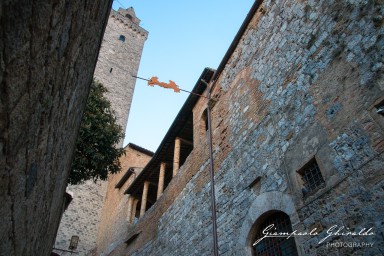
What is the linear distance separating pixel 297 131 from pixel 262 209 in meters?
1.35

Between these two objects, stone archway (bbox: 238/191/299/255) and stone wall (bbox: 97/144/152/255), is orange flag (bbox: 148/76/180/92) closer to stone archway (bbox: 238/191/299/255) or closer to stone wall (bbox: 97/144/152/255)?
stone wall (bbox: 97/144/152/255)

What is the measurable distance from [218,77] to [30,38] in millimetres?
7647

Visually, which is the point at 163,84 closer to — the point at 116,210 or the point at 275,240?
the point at 275,240

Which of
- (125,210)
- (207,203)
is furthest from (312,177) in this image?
(125,210)

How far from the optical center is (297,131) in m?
4.56

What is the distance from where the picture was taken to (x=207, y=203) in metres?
6.95

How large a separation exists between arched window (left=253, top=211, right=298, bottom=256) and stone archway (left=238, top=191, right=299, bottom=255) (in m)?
0.13

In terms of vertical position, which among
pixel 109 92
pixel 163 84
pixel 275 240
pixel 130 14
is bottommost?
pixel 275 240

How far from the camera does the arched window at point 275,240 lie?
436 centimetres

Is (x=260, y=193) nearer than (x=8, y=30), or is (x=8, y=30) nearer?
(x=8, y=30)

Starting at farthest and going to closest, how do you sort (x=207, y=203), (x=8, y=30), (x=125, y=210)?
(x=125, y=210) → (x=207, y=203) → (x=8, y=30)

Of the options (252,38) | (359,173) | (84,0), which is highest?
(252,38)

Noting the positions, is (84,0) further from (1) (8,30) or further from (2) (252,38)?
(2) (252,38)

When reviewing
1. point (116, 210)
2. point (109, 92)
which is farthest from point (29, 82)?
point (116, 210)
